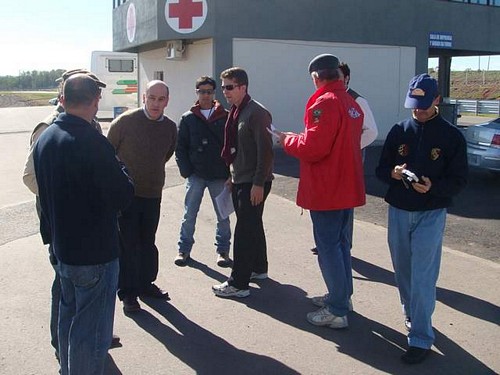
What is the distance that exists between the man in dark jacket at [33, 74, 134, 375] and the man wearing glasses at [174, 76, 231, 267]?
2.94 metres

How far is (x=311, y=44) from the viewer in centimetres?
1692

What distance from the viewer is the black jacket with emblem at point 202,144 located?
20.5ft

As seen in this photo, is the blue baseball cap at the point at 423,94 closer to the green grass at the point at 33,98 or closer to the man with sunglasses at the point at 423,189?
the man with sunglasses at the point at 423,189

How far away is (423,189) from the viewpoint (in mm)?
3895

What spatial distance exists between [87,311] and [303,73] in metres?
14.5

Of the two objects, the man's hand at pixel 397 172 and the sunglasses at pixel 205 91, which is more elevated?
the sunglasses at pixel 205 91

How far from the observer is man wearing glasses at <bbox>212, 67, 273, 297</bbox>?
16.6 ft

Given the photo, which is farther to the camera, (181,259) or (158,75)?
(158,75)

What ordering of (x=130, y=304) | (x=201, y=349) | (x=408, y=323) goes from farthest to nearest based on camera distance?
(x=130, y=304) → (x=408, y=323) → (x=201, y=349)

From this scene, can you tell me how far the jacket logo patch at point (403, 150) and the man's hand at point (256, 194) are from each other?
1373 millimetres

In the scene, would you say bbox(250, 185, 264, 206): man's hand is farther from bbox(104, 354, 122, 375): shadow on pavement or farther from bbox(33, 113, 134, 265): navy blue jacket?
bbox(33, 113, 134, 265): navy blue jacket

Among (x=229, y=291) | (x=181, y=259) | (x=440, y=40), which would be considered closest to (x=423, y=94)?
(x=229, y=291)

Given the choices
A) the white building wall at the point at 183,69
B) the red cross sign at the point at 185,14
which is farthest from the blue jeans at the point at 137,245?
the red cross sign at the point at 185,14

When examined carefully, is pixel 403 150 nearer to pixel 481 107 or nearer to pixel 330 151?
pixel 330 151
